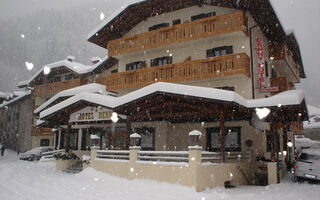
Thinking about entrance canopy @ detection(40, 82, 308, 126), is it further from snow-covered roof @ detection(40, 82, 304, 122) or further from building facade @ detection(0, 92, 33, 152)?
building facade @ detection(0, 92, 33, 152)

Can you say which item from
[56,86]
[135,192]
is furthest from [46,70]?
[135,192]

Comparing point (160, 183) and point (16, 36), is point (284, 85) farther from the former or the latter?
point (16, 36)

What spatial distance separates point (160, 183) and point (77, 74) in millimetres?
21508

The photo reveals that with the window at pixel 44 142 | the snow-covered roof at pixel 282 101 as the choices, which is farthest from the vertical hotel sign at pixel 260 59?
the window at pixel 44 142

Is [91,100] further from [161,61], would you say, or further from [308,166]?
[308,166]

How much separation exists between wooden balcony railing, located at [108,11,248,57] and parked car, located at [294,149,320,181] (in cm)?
713

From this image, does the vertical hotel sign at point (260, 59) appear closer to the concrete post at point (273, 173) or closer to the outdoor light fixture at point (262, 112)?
the outdoor light fixture at point (262, 112)

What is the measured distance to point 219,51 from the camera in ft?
57.4

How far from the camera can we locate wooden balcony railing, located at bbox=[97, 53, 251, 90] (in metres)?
15.5

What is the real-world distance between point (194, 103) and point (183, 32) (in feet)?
19.8

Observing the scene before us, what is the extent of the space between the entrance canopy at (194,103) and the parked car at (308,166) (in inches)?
82.4

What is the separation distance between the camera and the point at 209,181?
38.6 feet

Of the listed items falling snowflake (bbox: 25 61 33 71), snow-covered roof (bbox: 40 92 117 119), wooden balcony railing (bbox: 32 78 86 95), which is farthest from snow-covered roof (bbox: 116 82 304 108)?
falling snowflake (bbox: 25 61 33 71)

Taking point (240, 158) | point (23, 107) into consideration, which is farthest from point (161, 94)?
point (23, 107)
